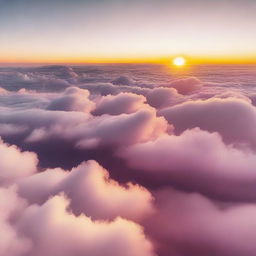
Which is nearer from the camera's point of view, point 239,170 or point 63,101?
point 239,170

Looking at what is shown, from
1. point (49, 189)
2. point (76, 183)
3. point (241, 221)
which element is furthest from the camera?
point (76, 183)

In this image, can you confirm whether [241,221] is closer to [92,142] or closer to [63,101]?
[92,142]

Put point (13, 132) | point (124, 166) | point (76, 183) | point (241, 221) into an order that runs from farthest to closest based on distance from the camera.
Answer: point (13, 132), point (124, 166), point (76, 183), point (241, 221)

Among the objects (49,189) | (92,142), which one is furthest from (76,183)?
(92,142)

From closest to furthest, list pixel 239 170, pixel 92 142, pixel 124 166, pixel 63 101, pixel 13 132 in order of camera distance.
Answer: pixel 239 170
pixel 124 166
pixel 92 142
pixel 13 132
pixel 63 101

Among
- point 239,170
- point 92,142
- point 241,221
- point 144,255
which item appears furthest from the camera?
point 92,142

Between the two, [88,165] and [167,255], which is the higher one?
[167,255]

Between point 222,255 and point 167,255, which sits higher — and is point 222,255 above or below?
below

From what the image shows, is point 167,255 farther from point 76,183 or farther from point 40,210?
point 76,183

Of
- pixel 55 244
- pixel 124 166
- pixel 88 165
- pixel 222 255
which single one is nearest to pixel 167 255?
pixel 222 255
